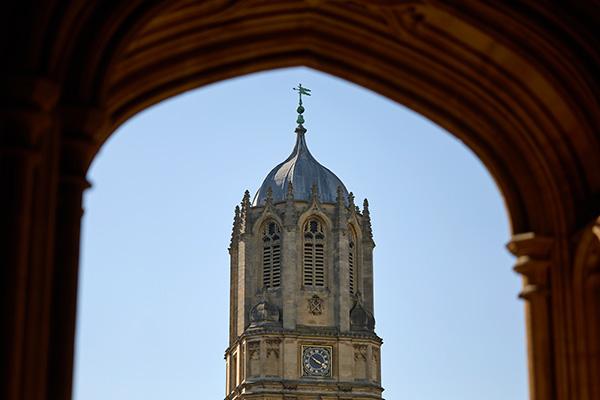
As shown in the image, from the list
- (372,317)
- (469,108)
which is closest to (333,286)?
(372,317)

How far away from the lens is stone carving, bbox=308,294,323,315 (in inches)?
3017

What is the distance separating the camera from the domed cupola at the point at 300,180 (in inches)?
3086

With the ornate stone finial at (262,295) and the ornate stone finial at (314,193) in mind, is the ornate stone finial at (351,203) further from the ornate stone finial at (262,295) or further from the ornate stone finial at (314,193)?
the ornate stone finial at (262,295)

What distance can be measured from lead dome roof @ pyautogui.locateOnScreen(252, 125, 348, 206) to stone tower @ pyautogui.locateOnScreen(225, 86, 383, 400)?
0.08 m

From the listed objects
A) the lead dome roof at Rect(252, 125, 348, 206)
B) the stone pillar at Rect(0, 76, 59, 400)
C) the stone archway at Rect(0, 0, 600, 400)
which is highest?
the lead dome roof at Rect(252, 125, 348, 206)

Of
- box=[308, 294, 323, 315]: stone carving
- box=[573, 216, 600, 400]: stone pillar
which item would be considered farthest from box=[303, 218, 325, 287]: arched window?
box=[573, 216, 600, 400]: stone pillar

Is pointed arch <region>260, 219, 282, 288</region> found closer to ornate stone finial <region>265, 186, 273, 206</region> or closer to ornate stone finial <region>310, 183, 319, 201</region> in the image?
ornate stone finial <region>265, 186, 273, 206</region>

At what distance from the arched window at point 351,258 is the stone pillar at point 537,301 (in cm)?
6315

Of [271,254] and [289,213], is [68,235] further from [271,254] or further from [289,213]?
[271,254]

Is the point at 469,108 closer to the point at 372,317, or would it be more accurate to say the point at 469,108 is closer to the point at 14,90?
the point at 14,90

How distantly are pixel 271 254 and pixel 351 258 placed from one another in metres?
4.37

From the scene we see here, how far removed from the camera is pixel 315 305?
252 feet

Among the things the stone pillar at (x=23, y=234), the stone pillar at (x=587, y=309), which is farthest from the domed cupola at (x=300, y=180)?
the stone pillar at (x=23, y=234)

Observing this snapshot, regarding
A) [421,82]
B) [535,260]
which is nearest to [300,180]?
[421,82]
